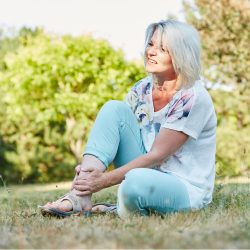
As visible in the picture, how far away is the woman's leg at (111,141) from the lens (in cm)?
177

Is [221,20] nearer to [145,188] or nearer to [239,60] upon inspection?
[239,60]

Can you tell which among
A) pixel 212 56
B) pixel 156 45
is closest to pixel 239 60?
pixel 212 56

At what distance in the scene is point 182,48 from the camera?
1.90 metres

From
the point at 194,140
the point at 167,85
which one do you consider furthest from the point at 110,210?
the point at 167,85

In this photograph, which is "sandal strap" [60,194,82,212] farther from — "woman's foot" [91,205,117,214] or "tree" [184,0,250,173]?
"tree" [184,0,250,173]

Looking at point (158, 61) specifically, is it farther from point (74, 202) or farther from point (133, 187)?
point (74, 202)

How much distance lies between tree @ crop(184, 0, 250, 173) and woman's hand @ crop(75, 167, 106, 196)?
8.81m

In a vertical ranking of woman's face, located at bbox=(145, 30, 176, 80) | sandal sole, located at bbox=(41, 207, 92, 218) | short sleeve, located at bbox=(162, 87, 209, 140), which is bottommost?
sandal sole, located at bbox=(41, 207, 92, 218)

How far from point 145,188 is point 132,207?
16 cm

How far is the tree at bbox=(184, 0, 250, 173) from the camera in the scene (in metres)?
10.3

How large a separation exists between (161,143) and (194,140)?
0.82ft

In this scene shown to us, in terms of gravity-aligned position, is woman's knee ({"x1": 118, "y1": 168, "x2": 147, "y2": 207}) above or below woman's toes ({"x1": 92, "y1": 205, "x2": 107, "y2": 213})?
above

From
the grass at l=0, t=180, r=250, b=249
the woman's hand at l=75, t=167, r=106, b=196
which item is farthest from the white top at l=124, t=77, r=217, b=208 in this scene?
the woman's hand at l=75, t=167, r=106, b=196

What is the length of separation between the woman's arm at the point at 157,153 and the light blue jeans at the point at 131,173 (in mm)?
115
